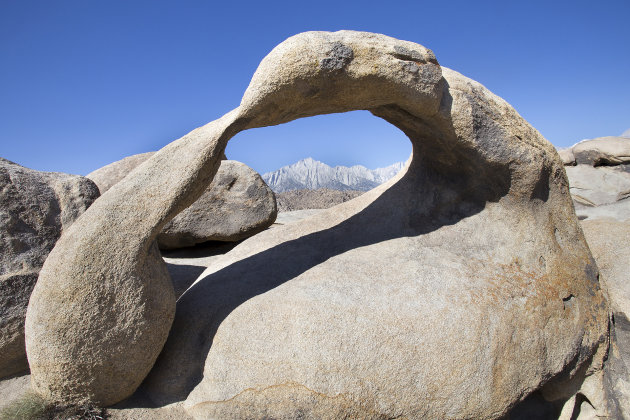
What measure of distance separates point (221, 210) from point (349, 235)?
172 cm

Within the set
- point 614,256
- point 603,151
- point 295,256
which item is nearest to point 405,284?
point 295,256

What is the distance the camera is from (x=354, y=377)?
2080 mm

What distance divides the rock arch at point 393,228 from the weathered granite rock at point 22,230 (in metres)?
0.49

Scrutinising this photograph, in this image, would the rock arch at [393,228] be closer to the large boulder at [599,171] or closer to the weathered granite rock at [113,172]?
the weathered granite rock at [113,172]

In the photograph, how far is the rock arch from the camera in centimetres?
208

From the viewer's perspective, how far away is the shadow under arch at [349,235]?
239cm

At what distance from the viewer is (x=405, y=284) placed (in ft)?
8.09

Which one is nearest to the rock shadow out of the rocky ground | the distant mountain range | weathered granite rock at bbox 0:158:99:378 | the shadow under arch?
the shadow under arch

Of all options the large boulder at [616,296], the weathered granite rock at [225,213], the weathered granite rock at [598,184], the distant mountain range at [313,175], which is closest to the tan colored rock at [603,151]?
the weathered granite rock at [598,184]

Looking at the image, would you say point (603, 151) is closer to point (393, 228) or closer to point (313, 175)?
point (393, 228)

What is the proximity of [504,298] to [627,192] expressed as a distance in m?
7.81

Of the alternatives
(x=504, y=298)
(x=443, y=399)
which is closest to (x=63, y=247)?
(x=443, y=399)

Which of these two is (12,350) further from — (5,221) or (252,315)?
(252,315)

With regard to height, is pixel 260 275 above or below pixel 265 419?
above
